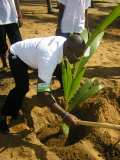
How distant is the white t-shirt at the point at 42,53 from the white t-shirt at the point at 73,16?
114 centimetres

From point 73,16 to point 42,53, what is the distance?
4.83 feet

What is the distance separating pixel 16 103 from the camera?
15.5 ft

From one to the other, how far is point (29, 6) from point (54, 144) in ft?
21.1

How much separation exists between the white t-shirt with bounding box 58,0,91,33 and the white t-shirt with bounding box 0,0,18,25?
2.39 ft

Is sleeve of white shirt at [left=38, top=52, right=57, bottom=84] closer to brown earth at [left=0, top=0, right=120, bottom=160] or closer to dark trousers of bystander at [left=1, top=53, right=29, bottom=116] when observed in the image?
dark trousers of bystander at [left=1, top=53, right=29, bottom=116]

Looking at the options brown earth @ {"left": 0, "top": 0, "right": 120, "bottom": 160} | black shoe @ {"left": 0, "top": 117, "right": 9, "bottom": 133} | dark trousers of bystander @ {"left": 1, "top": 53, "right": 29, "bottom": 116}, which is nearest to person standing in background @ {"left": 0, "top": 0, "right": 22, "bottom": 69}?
brown earth @ {"left": 0, "top": 0, "right": 120, "bottom": 160}

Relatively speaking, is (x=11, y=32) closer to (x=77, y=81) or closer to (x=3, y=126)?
(x=3, y=126)

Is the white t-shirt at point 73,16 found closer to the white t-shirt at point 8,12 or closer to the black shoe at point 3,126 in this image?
the white t-shirt at point 8,12

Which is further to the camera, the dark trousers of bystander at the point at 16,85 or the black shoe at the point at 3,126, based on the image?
the black shoe at the point at 3,126

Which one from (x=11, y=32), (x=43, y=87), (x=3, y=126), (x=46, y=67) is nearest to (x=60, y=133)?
(x=3, y=126)

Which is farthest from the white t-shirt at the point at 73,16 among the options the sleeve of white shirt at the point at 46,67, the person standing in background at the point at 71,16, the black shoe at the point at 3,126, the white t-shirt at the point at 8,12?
the sleeve of white shirt at the point at 46,67

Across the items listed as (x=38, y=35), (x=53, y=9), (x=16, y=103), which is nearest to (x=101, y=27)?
(x=16, y=103)

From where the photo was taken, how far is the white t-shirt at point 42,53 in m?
3.86

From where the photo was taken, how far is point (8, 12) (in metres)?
5.64
